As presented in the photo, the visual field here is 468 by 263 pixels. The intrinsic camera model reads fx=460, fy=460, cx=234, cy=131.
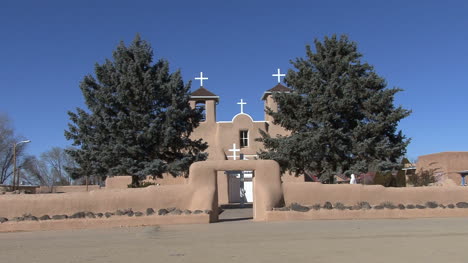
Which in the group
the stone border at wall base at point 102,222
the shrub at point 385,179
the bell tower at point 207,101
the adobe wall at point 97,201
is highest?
the bell tower at point 207,101

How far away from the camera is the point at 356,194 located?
737 inches

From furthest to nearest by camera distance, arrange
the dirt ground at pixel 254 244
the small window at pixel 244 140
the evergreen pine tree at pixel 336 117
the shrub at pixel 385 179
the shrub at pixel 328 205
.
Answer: the small window at pixel 244 140 → the evergreen pine tree at pixel 336 117 → the shrub at pixel 385 179 → the shrub at pixel 328 205 → the dirt ground at pixel 254 244

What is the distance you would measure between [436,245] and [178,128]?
17070 mm

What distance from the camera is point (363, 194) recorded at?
18.7 m

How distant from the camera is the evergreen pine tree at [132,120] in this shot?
2405cm

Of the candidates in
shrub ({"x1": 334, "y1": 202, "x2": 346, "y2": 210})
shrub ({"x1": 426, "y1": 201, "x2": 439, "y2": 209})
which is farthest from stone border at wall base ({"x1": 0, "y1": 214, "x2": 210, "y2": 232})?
shrub ({"x1": 426, "y1": 201, "x2": 439, "y2": 209})

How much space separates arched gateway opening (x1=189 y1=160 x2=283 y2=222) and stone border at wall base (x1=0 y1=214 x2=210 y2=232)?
0.77m

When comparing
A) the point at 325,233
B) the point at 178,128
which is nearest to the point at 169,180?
the point at 178,128

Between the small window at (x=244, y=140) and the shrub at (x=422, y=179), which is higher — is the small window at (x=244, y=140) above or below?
above

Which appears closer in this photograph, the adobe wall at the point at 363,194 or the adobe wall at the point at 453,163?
the adobe wall at the point at 363,194

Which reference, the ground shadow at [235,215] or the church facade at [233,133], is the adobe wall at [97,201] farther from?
the church facade at [233,133]

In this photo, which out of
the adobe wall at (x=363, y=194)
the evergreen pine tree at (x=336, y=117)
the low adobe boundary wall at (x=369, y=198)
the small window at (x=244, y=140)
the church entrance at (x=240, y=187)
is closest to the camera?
the low adobe boundary wall at (x=369, y=198)

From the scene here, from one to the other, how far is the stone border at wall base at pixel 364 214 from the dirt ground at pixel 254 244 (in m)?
1.50

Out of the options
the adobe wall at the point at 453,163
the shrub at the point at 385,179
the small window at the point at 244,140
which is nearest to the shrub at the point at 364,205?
the shrub at the point at 385,179
